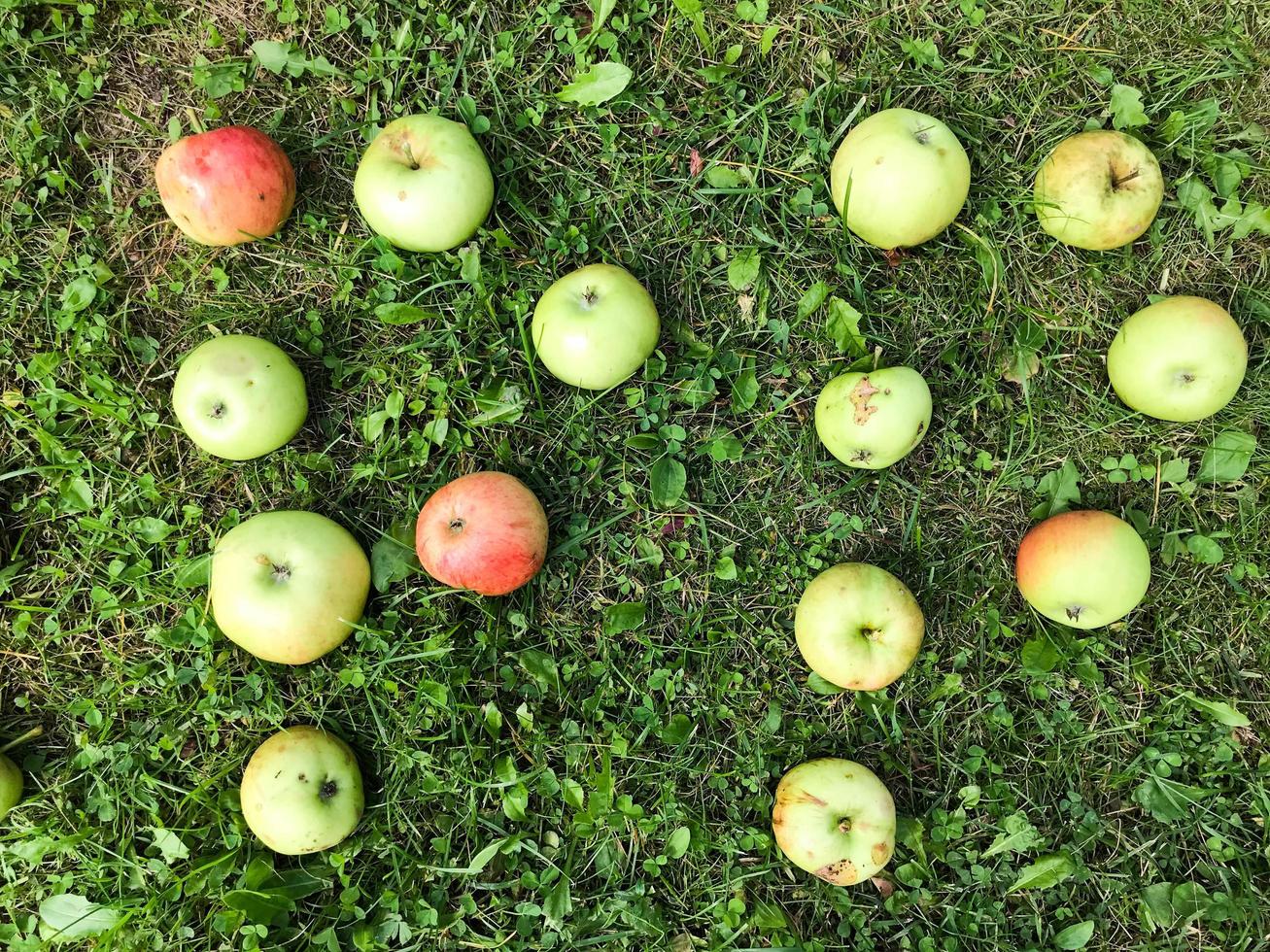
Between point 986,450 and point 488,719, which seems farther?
point 986,450

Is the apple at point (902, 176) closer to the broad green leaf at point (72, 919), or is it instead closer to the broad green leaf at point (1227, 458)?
the broad green leaf at point (1227, 458)

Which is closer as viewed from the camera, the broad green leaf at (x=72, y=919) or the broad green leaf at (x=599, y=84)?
the broad green leaf at (x=72, y=919)

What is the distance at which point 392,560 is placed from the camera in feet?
9.41

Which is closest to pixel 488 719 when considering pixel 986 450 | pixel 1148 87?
pixel 986 450

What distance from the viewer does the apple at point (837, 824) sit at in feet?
8.88

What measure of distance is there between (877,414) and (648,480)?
0.79m

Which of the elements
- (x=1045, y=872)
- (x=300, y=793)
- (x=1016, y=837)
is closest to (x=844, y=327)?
(x=1016, y=837)

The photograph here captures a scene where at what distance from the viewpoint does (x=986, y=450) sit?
3068 millimetres

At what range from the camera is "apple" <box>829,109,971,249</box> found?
8.80 ft

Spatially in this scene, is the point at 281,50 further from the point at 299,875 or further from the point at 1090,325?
the point at 1090,325

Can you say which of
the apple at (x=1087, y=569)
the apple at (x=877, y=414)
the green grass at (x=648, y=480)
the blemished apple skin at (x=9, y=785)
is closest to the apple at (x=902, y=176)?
the green grass at (x=648, y=480)

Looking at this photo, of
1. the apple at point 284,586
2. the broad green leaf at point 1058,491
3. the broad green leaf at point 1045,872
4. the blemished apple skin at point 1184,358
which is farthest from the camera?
the broad green leaf at point 1058,491

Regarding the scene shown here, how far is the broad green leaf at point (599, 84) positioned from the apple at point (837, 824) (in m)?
2.40

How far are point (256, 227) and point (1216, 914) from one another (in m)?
3.97
